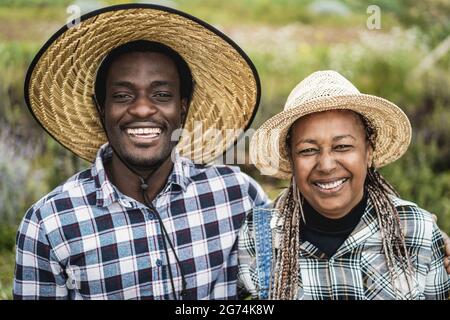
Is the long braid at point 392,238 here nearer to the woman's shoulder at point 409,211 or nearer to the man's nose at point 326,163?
the woman's shoulder at point 409,211

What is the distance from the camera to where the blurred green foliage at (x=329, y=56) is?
11.7 feet

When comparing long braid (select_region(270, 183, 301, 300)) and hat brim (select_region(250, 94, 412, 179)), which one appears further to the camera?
long braid (select_region(270, 183, 301, 300))

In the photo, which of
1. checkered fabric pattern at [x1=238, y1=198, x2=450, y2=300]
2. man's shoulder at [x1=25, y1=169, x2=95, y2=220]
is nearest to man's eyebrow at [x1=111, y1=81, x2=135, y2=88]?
man's shoulder at [x1=25, y1=169, x2=95, y2=220]

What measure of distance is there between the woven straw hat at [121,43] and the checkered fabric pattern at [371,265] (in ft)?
2.22

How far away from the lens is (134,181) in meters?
2.13

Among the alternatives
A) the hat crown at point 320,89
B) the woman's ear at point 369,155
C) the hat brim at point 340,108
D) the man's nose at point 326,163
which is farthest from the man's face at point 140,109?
the woman's ear at point 369,155

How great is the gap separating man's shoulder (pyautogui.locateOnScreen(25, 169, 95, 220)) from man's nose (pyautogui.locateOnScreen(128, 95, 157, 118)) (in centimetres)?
31

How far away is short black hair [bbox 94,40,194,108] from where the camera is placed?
2139 millimetres

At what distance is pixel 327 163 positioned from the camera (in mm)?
1886

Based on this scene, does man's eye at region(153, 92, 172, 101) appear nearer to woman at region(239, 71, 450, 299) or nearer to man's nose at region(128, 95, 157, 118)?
man's nose at region(128, 95, 157, 118)

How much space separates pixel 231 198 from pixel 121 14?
823 mm

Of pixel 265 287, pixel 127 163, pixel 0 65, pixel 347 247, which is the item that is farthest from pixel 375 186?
pixel 0 65

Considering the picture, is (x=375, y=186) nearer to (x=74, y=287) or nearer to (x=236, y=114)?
(x=236, y=114)

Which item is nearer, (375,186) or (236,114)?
(375,186)
